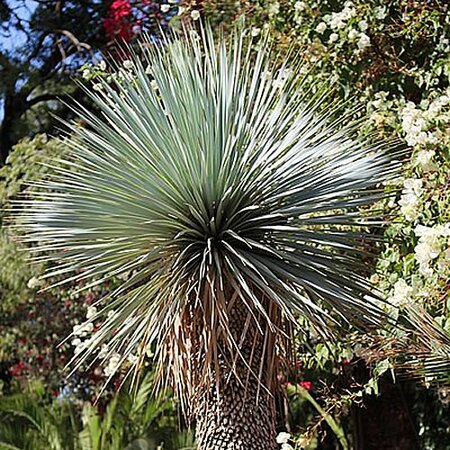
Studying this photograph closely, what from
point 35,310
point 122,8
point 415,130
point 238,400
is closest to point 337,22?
point 415,130

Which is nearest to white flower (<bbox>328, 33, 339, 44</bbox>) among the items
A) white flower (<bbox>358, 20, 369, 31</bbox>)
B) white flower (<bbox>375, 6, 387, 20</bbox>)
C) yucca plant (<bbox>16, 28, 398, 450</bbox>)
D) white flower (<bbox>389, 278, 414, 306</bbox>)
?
white flower (<bbox>358, 20, 369, 31</bbox>)

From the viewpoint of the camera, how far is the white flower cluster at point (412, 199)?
354 centimetres

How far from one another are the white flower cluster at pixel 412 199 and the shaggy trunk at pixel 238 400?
2.93ft

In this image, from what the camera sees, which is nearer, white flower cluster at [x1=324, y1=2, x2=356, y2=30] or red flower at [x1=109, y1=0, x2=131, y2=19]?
white flower cluster at [x1=324, y1=2, x2=356, y2=30]

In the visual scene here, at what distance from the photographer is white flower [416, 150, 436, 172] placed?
3482 millimetres

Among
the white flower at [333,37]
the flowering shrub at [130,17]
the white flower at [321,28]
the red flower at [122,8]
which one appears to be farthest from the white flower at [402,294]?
the red flower at [122,8]

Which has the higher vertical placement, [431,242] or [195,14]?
[195,14]

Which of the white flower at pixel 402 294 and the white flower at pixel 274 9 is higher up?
the white flower at pixel 274 9

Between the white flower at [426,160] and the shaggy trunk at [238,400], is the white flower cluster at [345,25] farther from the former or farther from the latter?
the shaggy trunk at [238,400]

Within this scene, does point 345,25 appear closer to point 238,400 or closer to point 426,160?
point 426,160

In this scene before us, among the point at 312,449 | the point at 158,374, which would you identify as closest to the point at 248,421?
the point at 158,374

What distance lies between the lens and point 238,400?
3.17 metres

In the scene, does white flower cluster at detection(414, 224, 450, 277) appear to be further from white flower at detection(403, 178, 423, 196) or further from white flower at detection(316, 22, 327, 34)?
white flower at detection(316, 22, 327, 34)

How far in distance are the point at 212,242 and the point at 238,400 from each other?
25.2 inches
